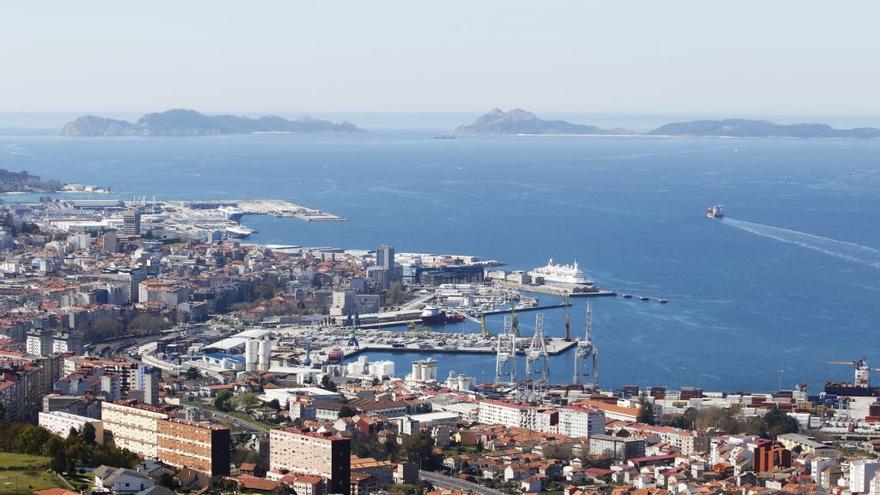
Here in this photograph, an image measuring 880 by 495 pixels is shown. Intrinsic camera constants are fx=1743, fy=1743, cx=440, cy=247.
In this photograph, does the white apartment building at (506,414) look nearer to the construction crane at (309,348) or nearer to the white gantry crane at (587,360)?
the white gantry crane at (587,360)

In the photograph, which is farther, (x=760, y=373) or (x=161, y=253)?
(x=161, y=253)

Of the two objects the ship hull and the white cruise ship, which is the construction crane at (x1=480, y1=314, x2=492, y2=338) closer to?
the white cruise ship

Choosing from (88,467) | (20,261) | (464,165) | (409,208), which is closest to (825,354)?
(88,467)

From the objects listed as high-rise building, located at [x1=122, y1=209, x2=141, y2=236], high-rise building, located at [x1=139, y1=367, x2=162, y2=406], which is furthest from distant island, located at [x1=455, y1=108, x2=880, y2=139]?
high-rise building, located at [x1=139, y1=367, x2=162, y2=406]

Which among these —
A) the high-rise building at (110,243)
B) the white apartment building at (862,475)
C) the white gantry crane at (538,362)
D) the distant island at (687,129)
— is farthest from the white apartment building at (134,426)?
the distant island at (687,129)

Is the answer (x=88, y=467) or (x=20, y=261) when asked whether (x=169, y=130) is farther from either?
(x=88, y=467)
